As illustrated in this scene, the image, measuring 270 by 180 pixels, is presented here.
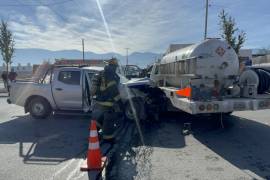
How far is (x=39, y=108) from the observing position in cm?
885

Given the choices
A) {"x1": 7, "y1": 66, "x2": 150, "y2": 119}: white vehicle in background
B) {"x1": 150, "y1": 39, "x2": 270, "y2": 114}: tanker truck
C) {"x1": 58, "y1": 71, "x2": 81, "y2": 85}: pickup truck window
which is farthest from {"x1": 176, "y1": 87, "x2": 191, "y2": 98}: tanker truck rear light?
{"x1": 58, "y1": 71, "x2": 81, "y2": 85}: pickup truck window

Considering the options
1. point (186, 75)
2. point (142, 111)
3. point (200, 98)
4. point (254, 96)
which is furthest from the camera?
point (142, 111)

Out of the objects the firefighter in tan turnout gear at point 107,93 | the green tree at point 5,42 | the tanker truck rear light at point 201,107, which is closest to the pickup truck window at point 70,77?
the firefighter in tan turnout gear at point 107,93

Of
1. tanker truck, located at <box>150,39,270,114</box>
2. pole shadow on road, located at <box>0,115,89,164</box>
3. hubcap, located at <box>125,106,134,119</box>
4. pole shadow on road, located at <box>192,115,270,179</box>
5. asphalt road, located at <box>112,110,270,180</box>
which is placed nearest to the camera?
asphalt road, located at <box>112,110,270,180</box>

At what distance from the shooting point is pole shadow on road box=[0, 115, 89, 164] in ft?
17.8

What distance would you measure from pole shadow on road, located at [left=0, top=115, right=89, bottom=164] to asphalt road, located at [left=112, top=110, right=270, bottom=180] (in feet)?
3.91

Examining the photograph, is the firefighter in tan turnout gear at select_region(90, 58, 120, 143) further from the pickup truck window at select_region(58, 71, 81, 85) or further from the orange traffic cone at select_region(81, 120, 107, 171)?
the pickup truck window at select_region(58, 71, 81, 85)

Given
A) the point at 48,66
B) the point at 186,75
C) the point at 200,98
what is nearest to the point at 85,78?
the point at 48,66

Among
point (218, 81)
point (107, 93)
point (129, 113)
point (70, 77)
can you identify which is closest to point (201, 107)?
point (218, 81)

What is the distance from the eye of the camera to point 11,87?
30.0 feet

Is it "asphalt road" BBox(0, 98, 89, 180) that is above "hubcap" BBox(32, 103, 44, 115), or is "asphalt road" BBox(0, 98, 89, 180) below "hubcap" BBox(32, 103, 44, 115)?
below

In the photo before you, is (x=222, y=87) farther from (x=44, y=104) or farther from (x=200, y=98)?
(x=44, y=104)

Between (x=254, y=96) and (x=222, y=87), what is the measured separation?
824 mm

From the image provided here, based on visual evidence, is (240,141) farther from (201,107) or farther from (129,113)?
(129,113)
